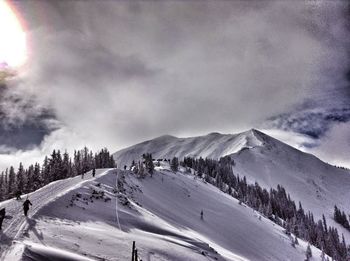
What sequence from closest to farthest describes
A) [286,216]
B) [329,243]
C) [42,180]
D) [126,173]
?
[126,173]
[42,180]
[329,243]
[286,216]

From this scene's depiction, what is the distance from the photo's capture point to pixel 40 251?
2545 cm

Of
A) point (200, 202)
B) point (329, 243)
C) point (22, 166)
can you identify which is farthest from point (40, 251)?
point (329, 243)

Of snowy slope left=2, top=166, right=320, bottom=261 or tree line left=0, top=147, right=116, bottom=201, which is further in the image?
tree line left=0, top=147, right=116, bottom=201

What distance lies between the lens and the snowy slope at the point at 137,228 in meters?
30.4

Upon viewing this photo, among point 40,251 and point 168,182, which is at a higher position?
point 168,182

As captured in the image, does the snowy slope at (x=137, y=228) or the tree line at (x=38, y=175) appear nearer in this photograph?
the snowy slope at (x=137, y=228)

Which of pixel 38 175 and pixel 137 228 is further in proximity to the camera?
pixel 38 175

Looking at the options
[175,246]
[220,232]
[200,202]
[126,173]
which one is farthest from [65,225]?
[200,202]

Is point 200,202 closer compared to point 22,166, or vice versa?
point 200,202

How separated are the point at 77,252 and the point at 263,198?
580 feet

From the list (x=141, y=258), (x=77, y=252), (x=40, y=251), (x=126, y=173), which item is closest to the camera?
(x=40, y=251)

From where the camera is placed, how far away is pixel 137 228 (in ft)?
148

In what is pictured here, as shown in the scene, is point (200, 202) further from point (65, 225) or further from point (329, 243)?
point (329, 243)

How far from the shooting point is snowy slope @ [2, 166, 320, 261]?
99.8 ft
